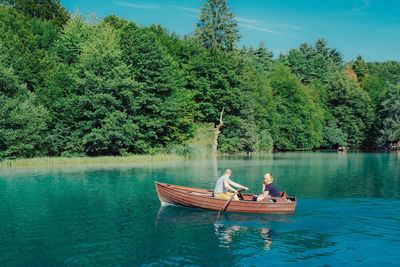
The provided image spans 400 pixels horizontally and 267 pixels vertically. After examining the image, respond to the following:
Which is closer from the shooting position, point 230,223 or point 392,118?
point 230,223

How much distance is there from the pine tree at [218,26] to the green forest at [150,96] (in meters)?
0.20

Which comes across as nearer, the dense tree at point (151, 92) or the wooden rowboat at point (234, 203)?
the wooden rowboat at point (234, 203)

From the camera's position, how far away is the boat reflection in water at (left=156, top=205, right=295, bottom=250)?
11922mm

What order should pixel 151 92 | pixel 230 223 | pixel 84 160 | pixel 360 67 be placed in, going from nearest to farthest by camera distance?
pixel 230 223 < pixel 84 160 < pixel 151 92 < pixel 360 67

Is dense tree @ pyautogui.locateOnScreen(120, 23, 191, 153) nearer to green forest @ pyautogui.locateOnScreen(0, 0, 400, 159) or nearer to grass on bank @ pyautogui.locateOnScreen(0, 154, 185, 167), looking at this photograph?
green forest @ pyautogui.locateOnScreen(0, 0, 400, 159)

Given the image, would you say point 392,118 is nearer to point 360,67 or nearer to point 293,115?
point 293,115

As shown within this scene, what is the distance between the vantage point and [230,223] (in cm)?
1426

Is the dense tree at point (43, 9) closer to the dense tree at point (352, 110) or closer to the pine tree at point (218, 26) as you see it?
the pine tree at point (218, 26)

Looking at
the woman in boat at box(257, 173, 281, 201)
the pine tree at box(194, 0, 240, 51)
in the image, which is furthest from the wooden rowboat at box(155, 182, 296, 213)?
the pine tree at box(194, 0, 240, 51)

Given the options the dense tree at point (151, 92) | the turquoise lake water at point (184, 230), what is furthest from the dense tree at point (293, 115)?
the turquoise lake water at point (184, 230)

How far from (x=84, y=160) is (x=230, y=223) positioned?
29.0 meters

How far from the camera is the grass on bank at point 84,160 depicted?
36.0m

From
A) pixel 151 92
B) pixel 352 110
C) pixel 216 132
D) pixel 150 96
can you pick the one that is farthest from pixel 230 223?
pixel 352 110

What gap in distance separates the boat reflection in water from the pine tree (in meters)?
55.3
